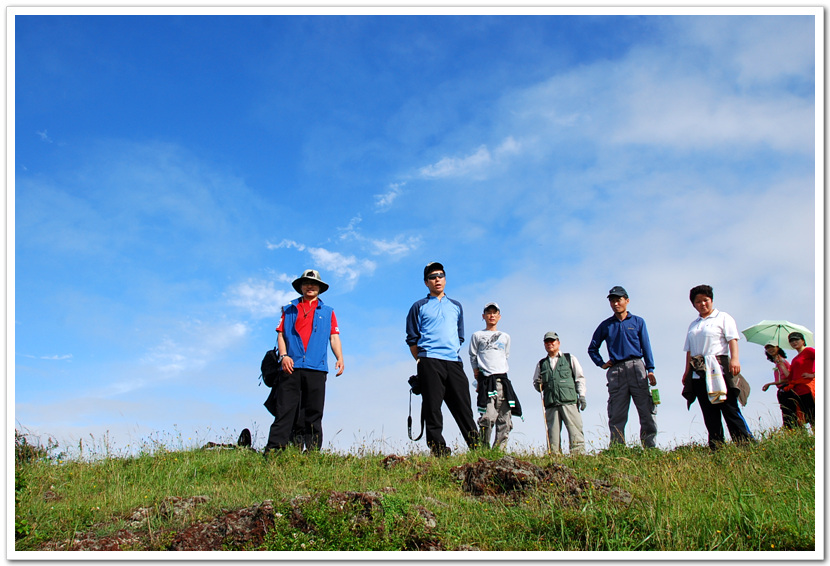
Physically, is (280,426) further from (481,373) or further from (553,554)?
(553,554)

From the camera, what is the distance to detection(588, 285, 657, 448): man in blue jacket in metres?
8.02

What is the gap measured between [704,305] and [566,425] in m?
2.61

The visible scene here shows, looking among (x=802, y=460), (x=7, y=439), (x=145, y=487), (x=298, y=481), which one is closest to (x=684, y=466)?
(x=802, y=460)

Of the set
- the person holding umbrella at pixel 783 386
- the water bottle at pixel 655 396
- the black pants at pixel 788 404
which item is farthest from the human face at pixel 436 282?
the black pants at pixel 788 404

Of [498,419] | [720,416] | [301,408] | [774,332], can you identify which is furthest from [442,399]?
[774,332]

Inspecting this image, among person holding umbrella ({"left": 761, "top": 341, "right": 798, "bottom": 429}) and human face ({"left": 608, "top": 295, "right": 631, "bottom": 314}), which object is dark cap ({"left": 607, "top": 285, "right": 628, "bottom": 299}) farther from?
person holding umbrella ({"left": 761, "top": 341, "right": 798, "bottom": 429})

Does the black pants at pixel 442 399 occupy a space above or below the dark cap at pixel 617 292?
below

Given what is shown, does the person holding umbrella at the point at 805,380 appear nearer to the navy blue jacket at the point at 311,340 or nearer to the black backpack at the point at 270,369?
the navy blue jacket at the point at 311,340

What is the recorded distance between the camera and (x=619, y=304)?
845 cm

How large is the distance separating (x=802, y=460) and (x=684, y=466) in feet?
4.47

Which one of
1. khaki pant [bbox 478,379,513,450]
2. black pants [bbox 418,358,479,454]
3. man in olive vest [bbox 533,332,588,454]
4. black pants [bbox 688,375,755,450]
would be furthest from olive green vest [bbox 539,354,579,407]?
black pants [bbox 688,375,755,450]

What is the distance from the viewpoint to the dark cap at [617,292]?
27.9 ft

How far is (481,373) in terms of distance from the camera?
844 cm

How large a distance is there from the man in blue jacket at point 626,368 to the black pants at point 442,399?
1982 millimetres
